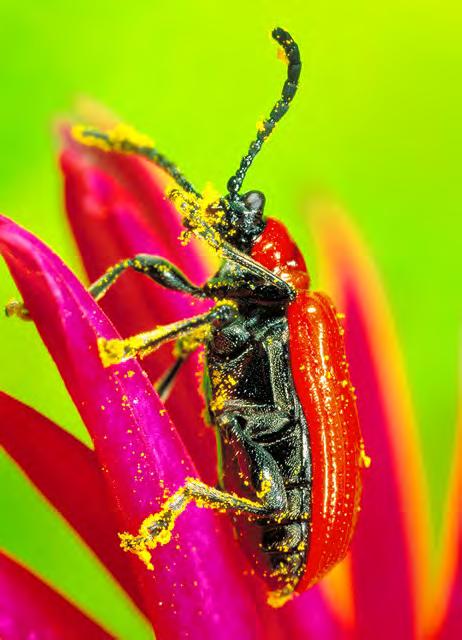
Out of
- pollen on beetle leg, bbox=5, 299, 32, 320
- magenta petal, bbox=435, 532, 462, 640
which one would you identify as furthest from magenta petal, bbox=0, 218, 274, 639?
magenta petal, bbox=435, 532, 462, 640

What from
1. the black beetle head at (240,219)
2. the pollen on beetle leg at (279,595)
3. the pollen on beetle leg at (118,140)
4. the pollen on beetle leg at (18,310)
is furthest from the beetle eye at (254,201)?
the pollen on beetle leg at (279,595)

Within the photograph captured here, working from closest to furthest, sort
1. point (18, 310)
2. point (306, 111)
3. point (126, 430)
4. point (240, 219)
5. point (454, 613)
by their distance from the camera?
point (126, 430) → point (18, 310) → point (240, 219) → point (454, 613) → point (306, 111)

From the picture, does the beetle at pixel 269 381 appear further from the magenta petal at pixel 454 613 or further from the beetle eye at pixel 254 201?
the magenta petal at pixel 454 613

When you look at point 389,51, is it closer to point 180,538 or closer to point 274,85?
point 274,85

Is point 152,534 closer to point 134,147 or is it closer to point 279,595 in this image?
point 279,595

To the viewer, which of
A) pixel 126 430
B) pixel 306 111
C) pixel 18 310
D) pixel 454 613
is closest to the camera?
pixel 126 430

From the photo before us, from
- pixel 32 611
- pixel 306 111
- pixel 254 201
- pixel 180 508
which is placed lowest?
pixel 32 611

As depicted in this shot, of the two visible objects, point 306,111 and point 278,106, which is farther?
point 306,111

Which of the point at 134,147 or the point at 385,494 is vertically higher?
the point at 134,147

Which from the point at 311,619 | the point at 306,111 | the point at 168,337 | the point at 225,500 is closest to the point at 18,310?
the point at 168,337
